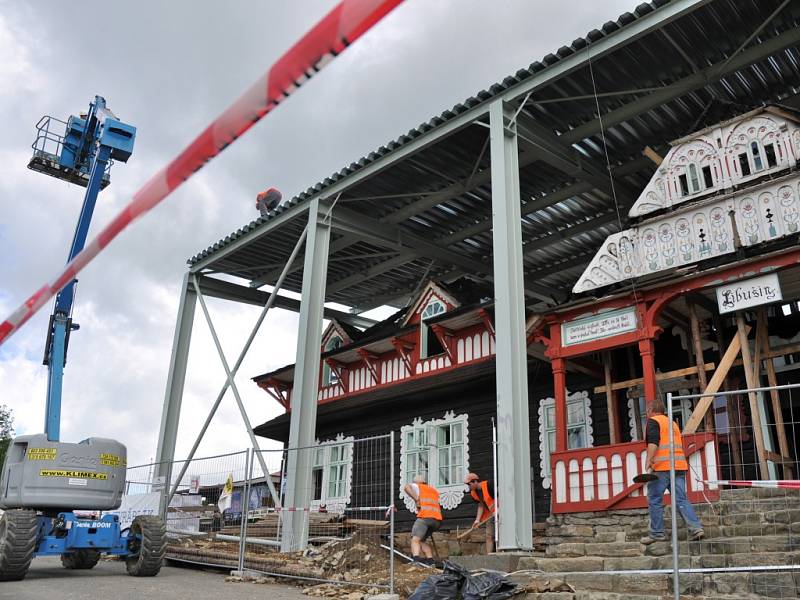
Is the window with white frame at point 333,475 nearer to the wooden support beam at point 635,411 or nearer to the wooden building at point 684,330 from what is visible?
the wooden building at point 684,330

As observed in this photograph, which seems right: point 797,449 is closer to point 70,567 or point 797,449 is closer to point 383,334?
point 383,334

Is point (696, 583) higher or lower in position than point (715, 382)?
lower

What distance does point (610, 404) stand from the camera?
47.2 ft

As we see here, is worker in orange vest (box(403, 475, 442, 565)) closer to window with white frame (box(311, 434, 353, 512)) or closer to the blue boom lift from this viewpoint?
the blue boom lift

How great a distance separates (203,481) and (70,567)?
3463mm

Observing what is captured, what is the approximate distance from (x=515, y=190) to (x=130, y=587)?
9170 mm

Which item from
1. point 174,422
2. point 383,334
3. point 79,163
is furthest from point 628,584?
point 174,422

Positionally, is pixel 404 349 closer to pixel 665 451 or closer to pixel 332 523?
pixel 332 523

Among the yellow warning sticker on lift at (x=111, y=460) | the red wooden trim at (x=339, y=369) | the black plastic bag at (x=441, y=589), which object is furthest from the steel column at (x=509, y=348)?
the red wooden trim at (x=339, y=369)

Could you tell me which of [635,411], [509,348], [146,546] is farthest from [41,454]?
[635,411]

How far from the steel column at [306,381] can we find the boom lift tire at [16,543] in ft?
17.8

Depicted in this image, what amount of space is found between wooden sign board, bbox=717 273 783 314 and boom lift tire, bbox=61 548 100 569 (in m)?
12.0

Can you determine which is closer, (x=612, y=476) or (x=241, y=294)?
(x=612, y=476)

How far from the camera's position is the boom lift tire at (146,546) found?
12.1m
